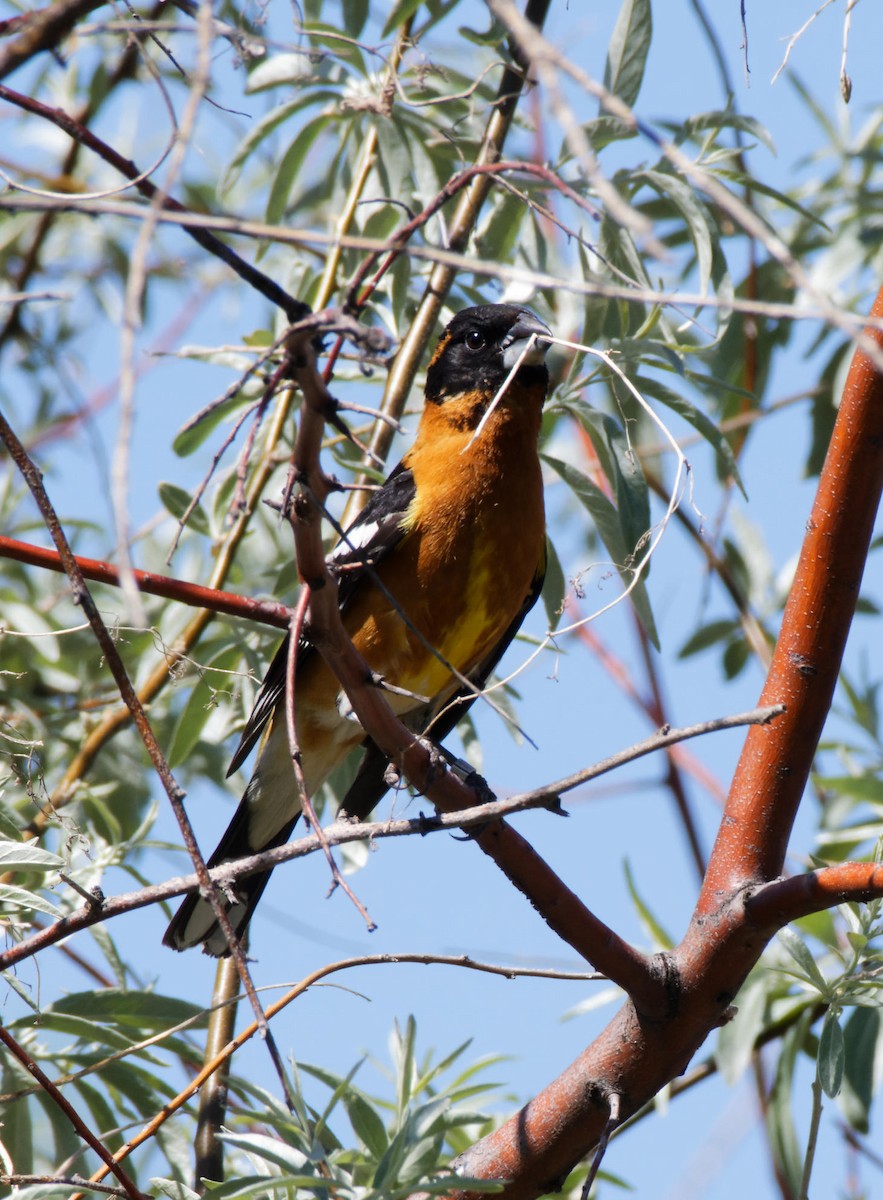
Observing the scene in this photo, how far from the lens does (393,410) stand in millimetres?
4352

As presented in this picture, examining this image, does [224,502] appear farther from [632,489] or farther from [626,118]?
[626,118]

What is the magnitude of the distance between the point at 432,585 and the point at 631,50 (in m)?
1.63

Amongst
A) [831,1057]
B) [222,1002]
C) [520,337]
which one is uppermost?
[520,337]

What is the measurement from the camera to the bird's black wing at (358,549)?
3.73 metres

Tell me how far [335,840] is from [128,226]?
4.95 m

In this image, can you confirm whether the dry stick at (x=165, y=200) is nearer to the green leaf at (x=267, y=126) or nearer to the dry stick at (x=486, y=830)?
the dry stick at (x=486, y=830)

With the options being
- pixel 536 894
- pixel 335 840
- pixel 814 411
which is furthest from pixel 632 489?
pixel 814 411

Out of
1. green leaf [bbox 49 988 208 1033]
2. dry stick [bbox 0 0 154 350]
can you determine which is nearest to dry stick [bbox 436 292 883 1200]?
green leaf [bbox 49 988 208 1033]

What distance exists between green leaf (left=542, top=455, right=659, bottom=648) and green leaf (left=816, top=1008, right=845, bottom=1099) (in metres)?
0.96

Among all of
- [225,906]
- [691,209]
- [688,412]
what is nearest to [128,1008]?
[225,906]

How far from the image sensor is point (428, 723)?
13.9 ft

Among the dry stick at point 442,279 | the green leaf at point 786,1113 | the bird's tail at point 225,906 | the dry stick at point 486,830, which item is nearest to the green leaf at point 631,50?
the dry stick at point 442,279

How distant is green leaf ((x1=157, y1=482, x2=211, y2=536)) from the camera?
13.7 ft

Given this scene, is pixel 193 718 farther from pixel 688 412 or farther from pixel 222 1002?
pixel 688 412
